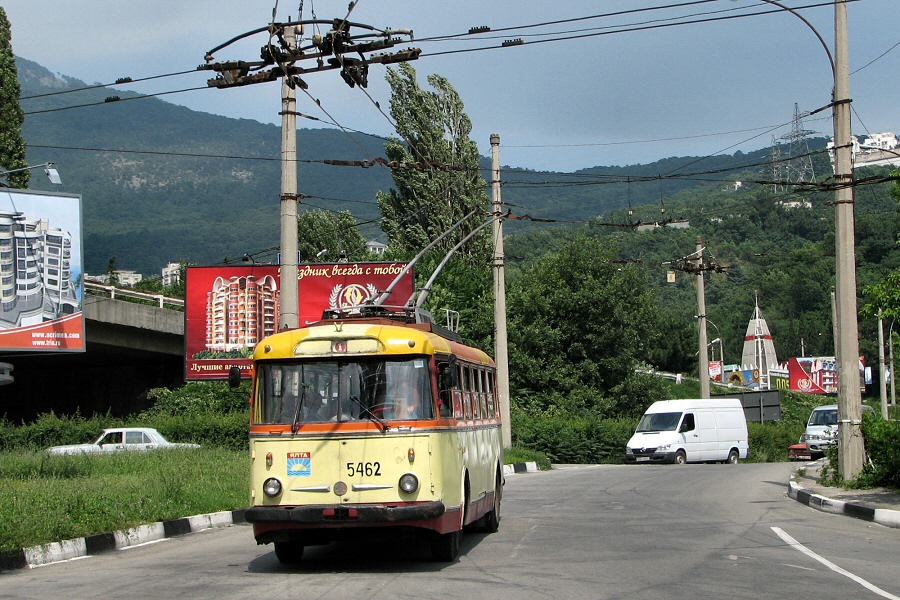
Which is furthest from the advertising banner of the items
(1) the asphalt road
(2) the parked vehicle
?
(1) the asphalt road

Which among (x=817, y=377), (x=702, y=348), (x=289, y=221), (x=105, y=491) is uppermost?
(x=289, y=221)

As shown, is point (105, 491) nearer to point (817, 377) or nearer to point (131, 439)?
point (131, 439)

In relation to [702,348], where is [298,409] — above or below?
below

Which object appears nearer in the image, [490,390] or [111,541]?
[111,541]

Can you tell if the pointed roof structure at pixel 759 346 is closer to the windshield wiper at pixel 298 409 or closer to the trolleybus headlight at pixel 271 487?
the windshield wiper at pixel 298 409

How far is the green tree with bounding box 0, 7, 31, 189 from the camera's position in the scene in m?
43.0

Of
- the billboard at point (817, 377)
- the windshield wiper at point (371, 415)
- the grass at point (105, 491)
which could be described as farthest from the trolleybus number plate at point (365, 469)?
the billboard at point (817, 377)

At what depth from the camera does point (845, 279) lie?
63.8 ft

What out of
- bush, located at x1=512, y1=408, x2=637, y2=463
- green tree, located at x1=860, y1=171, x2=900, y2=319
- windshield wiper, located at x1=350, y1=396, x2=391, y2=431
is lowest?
bush, located at x1=512, y1=408, x2=637, y2=463

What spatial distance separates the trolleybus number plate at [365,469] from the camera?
10984mm

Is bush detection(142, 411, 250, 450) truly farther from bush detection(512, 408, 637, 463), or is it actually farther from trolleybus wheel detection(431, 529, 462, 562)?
trolleybus wheel detection(431, 529, 462, 562)

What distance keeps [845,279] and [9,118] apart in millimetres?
35587

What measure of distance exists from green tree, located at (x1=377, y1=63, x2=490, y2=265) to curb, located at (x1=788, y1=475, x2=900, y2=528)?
3583 centimetres

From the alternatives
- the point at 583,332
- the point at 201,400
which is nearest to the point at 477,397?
the point at 201,400
